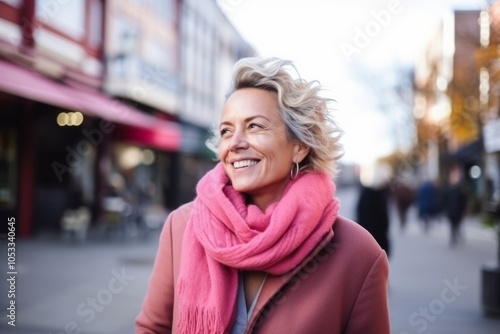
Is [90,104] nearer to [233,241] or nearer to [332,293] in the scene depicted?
[233,241]

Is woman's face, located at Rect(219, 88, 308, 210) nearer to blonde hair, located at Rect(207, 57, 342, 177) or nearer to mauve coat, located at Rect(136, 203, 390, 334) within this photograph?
blonde hair, located at Rect(207, 57, 342, 177)

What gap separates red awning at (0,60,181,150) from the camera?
1006 cm

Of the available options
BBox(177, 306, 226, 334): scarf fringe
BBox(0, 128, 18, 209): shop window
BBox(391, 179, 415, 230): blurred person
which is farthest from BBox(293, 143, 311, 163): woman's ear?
BBox(391, 179, 415, 230): blurred person

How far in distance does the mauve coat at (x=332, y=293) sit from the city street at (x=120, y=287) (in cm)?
339

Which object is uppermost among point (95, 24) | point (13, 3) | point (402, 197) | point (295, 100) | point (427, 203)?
point (95, 24)

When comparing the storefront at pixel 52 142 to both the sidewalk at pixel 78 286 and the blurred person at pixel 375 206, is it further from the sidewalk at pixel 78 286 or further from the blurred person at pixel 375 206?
the blurred person at pixel 375 206

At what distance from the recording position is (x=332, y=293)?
6.27ft

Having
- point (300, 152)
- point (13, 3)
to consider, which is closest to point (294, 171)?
point (300, 152)

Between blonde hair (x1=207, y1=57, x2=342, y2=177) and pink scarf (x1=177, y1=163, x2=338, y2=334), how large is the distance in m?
0.12

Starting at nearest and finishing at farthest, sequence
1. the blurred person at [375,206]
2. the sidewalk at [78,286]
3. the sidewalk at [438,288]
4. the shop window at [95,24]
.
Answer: the sidewalk at [78,286], the sidewalk at [438,288], the blurred person at [375,206], the shop window at [95,24]

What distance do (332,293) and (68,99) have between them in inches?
Result: 429

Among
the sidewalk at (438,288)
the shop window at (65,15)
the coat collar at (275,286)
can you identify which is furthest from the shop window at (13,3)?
the coat collar at (275,286)

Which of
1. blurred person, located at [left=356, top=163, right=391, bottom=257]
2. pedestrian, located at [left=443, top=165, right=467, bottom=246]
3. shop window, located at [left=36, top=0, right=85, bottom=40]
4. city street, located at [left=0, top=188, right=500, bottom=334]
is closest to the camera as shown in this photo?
city street, located at [left=0, top=188, right=500, bottom=334]

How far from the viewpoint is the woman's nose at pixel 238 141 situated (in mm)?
2041
